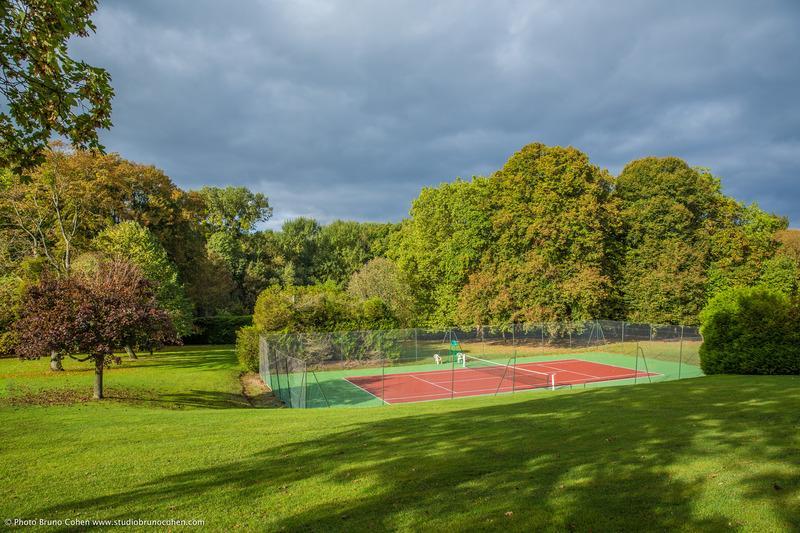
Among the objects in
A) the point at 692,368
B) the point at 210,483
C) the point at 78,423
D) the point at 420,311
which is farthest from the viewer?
the point at 420,311

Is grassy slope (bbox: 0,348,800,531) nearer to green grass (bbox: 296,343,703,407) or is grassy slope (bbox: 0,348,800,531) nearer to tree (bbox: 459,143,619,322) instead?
green grass (bbox: 296,343,703,407)

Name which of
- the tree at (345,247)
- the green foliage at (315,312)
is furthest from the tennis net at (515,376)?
the tree at (345,247)

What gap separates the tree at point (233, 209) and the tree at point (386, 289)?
27.5 m

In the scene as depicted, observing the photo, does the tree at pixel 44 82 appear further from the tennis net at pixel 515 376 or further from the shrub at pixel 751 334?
the shrub at pixel 751 334

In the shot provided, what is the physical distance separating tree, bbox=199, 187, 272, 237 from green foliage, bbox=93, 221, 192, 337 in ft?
93.0

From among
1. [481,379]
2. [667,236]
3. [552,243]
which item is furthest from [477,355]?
[667,236]

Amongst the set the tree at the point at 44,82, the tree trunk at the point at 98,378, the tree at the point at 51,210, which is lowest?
the tree trunk at the point at 98,378

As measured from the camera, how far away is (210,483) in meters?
6.05

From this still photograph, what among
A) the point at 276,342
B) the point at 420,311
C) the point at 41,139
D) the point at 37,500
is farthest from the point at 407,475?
the point at 420,311

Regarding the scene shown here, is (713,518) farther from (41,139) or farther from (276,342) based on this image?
(276,342)

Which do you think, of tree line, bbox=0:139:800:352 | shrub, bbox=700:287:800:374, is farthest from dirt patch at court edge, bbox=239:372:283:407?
shrub, bbox=700:287:800:374

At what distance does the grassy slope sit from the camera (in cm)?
474

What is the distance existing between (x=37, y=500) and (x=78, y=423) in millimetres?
6010

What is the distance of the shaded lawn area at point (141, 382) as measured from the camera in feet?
52.8
